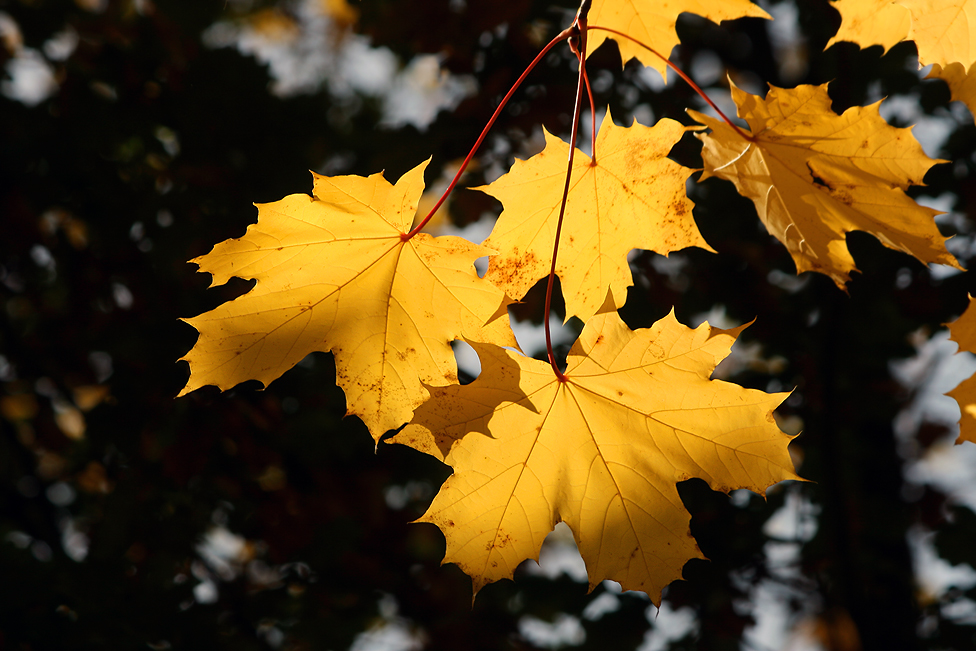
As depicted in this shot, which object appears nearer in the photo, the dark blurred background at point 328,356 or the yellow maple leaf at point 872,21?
the yellow maple leaf at point 872,21

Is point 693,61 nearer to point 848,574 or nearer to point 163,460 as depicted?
point 848,574

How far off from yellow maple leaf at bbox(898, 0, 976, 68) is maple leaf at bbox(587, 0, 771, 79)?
403mm

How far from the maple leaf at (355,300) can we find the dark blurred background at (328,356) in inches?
57.2

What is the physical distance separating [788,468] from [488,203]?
86.3 inches

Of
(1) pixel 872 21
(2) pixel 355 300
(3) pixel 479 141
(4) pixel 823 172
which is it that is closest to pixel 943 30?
(4) pixel 823 172

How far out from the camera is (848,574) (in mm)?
2922

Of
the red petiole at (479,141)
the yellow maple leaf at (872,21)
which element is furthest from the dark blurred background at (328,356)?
the red petiole at (479,141)

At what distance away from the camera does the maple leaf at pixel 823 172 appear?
5.07ft

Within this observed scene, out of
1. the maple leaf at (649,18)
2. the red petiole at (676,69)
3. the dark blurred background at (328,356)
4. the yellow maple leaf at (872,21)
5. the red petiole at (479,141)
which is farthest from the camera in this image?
the dark blurred background at (328,356)

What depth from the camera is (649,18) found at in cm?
174

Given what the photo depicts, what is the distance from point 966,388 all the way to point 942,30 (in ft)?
2.84

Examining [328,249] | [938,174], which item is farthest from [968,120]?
[328,249]

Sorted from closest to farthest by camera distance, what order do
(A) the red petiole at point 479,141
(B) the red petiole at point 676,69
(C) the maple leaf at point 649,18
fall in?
1. (A) the red petiole at point 479,141
2. (B) the red petiole at point 676,69
3. (C) the maple leaf at point 649,18

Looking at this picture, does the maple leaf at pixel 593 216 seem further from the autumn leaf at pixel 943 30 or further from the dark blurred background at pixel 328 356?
the dark blurred background at pixel 328 356
